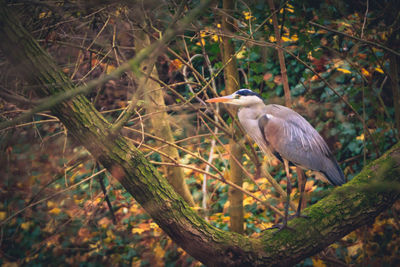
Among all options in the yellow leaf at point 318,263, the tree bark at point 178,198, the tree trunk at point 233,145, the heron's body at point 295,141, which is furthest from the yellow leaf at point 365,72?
the yellow leaf at point 318,263

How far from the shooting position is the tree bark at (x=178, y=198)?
168cm

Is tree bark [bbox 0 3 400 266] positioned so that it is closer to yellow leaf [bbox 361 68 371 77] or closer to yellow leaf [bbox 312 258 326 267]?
yellow leaf [bbox 312 258 326 267]

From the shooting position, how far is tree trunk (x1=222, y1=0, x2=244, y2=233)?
3.06 metres

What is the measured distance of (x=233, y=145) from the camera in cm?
335

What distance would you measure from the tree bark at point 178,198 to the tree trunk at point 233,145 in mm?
1063

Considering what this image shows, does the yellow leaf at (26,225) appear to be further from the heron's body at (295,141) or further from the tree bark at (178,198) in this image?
the heron's body at (295,141)

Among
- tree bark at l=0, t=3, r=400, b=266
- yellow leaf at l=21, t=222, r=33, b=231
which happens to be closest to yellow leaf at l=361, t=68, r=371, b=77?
tree bark at l=0, t=3, r=400, b=266

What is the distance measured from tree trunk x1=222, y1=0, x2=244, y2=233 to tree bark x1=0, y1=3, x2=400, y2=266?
1.06 meters

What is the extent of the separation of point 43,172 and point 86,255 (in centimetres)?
169

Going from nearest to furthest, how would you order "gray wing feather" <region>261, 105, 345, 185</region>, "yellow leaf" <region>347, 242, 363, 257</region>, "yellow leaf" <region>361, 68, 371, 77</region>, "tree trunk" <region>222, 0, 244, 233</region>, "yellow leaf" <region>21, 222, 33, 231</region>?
"gray wing feather" <region>261, 105, 345, 185</region> → "tree trunk" <region>222, 0, 244, 233</region> → "yellow leaf" <region>347, 242, 363, 257</region> → "yellow leaf" <region>361, 68, 371, 77</region> → "yellow leaf" <region>21, 222, 33, 231</region>

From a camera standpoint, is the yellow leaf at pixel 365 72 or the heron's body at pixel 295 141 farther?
the yellow leaf at pixel 365 72

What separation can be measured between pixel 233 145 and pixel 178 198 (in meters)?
1.44

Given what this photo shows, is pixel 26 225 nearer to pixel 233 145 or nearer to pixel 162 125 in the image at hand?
pixel 162 125

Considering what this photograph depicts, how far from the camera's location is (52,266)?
202 inches
